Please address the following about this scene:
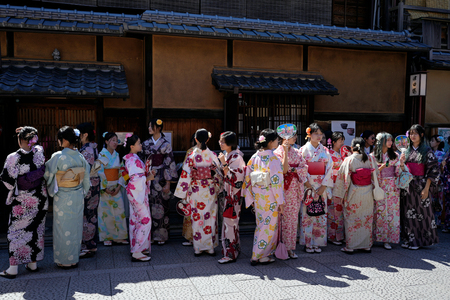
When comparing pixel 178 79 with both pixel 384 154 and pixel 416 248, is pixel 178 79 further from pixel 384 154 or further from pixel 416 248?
pixel 416 248

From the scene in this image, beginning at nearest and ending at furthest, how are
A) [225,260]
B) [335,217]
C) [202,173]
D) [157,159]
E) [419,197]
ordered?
1. [225,260]
2. [202,173]
3. [419,197]
4. [157,159]
5. [335,217]

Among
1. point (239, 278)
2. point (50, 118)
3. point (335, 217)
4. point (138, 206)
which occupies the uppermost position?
point (50, 118)

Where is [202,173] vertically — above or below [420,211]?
above

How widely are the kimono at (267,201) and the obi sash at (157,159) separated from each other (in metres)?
1.94

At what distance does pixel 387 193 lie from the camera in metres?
6.41

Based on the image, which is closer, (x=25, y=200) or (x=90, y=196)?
(x=25, y=200)

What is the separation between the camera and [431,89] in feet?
33.6

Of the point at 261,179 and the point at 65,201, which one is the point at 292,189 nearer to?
the point at 261,179

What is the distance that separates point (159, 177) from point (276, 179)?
2303mm

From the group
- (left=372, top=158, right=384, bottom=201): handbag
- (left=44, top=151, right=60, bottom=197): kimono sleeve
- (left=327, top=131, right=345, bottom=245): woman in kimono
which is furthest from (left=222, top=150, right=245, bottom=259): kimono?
(left=44, top=151, right=60, bottom=197): kimono sleeve

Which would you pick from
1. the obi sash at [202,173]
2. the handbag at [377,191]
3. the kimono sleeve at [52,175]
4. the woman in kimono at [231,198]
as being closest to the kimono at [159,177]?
the obi sash at [202,173]

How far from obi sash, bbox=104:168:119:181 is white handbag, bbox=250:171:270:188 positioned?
2534 mm

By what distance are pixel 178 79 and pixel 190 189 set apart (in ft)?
11.2

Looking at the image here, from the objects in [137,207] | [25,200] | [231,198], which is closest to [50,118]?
[25,200]
